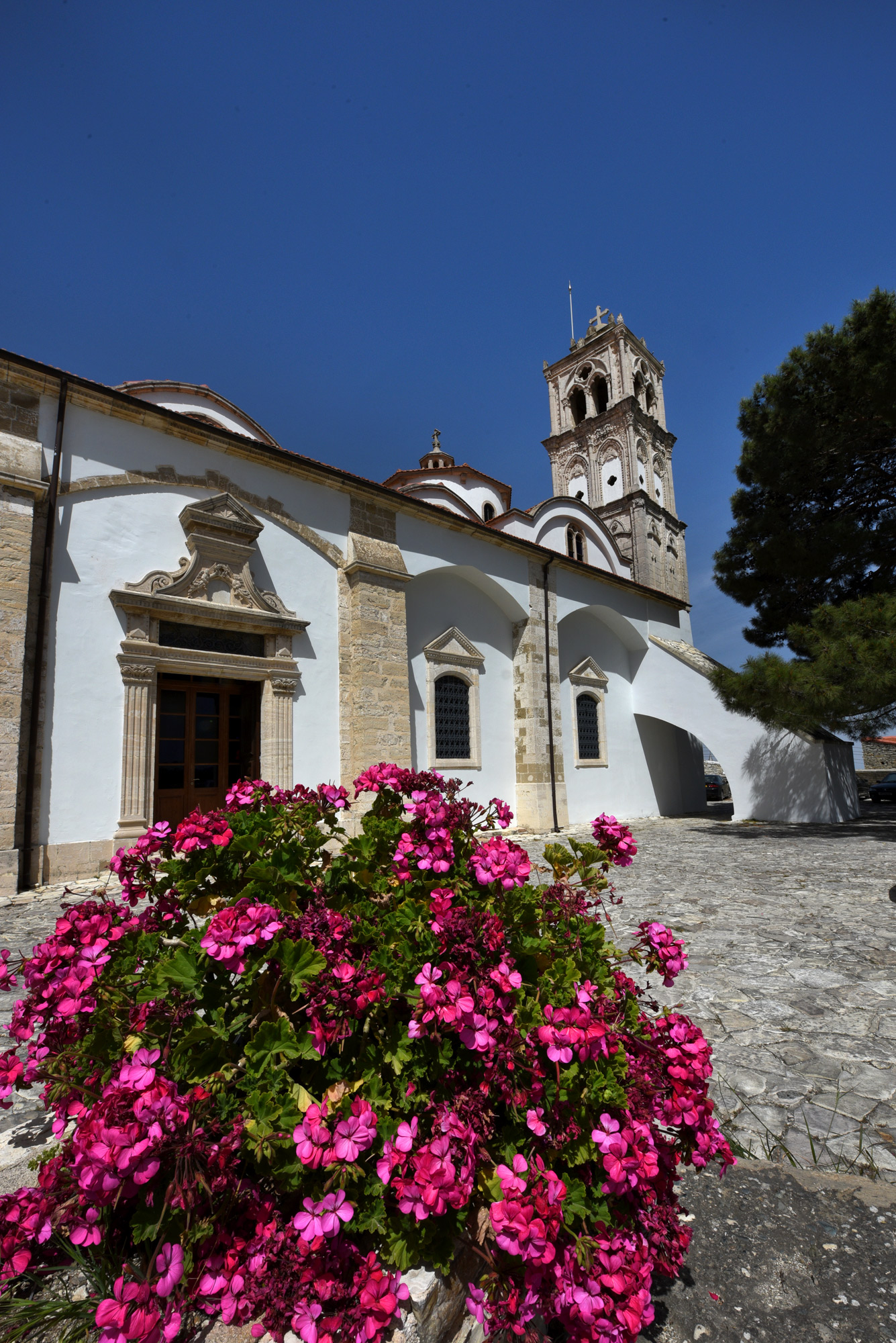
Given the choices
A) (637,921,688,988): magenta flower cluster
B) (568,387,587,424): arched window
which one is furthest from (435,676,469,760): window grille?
(568,387,587,424): arched window

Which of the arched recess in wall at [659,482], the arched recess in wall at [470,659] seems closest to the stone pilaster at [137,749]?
the arched recess in wall at [470,659]

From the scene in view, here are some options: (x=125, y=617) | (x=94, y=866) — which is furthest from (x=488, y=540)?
(x=94, y=866)

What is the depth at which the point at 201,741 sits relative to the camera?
8523mm

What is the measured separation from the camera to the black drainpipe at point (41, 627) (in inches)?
261

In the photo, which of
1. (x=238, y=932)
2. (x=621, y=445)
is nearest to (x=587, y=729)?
(x=238, y=932)

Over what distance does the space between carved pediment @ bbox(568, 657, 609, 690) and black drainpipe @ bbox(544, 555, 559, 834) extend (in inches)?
48.2

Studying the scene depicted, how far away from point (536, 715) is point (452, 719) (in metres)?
1.93

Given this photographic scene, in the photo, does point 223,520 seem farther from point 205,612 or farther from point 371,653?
point 371,653

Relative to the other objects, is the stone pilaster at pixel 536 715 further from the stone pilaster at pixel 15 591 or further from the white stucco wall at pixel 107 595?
the stone pilaster at pixel 15 591

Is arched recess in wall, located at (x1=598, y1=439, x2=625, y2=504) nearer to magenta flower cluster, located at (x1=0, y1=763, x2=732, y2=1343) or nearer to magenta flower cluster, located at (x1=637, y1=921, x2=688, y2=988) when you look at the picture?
magenta flower cluster, located at (x1=637, y1=921, x2=688, y2=988)

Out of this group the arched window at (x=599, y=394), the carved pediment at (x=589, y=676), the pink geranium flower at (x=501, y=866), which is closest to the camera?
the pink geranium flower at (x=501, y=866)

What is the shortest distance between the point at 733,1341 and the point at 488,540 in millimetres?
11361

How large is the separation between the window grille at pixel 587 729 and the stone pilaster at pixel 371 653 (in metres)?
5.36

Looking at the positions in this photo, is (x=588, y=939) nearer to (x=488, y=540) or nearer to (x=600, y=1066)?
(x=600, y=1066)
